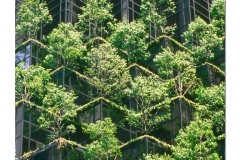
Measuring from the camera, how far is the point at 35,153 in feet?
151

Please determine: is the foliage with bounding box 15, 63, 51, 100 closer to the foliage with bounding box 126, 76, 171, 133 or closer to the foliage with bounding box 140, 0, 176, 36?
the foliage with bounding box 126, 76, 171, 133

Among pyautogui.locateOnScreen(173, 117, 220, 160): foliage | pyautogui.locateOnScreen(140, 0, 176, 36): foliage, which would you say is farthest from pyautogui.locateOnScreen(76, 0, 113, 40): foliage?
pyautogui.locateOnScreen(173, 117, 220, 160): foliage

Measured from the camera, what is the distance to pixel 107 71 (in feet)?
169

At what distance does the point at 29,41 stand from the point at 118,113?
9614 mm

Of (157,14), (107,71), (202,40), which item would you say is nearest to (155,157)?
(107,71)

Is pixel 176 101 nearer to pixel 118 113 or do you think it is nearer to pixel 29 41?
pixel 118 113

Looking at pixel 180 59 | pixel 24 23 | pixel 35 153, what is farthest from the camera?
pixel 24 23

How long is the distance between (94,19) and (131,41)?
4.85 meters

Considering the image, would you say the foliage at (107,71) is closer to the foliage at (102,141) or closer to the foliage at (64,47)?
the foliage at (64,47)

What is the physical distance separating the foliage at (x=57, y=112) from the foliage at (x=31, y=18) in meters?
8.01

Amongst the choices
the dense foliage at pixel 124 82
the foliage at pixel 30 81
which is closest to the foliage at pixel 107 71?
the dense foliage at pixel 124 82

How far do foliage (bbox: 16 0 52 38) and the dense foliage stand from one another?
0.24 ft

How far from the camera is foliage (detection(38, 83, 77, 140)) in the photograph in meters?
47.0
